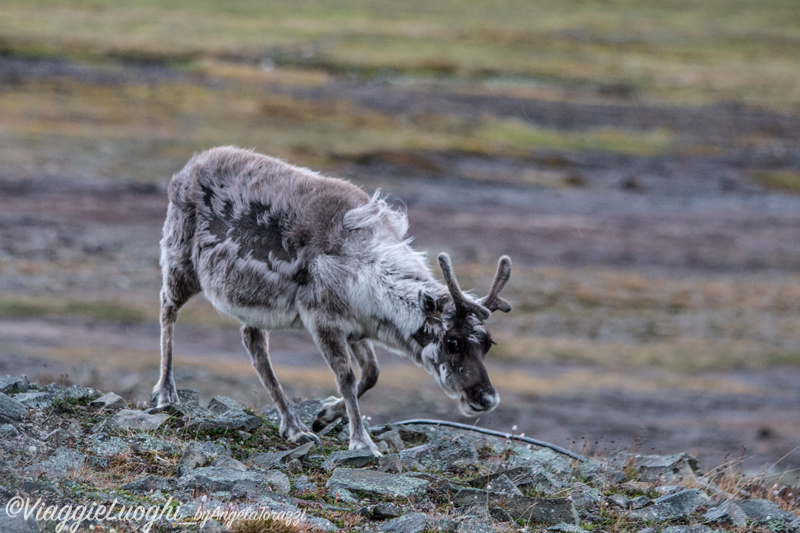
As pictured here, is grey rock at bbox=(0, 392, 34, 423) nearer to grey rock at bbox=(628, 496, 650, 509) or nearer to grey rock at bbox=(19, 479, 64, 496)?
grey rock at bbox=(19, 479, 64, 496)

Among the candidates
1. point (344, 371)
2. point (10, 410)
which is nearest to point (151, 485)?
point (10, 410)

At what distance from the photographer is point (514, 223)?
35969 mm

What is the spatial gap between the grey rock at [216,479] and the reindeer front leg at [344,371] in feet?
4.74

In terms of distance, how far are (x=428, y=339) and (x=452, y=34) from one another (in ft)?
247

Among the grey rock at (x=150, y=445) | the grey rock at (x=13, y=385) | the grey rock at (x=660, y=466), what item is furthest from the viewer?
the grey rock at (x=660, y=466)

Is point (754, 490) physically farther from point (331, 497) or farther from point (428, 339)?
point (331, 497)

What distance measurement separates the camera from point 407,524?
746cm

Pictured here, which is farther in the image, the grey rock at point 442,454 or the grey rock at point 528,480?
the grey rock at point 442,454

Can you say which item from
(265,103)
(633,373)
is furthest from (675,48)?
(633,373)

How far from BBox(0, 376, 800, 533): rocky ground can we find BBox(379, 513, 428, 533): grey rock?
0.04 feet

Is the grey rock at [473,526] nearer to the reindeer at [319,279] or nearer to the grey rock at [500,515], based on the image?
the grey rock at [500,515]

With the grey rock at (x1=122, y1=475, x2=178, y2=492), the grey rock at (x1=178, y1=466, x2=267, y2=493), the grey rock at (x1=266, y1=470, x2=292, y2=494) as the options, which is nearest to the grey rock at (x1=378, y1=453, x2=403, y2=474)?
the grey rock at (x1=266, y1=470, x2=292, y2=494)

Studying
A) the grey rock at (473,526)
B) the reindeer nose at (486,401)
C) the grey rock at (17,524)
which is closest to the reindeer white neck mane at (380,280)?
the reindeer nose at (486,401)

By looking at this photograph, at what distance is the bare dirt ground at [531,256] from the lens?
1997cm
